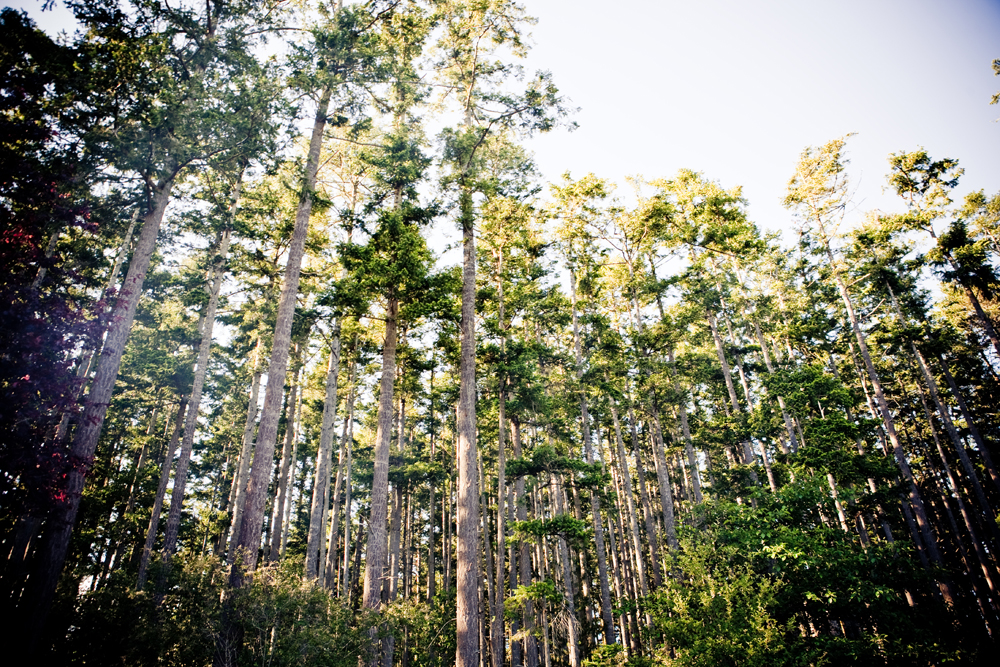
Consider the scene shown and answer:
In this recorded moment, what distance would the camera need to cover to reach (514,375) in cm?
1353

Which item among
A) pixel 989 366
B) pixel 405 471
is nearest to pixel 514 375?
pixel 405 471

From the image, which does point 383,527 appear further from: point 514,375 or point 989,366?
point 989,366

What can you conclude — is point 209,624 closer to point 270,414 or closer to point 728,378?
point 270,414

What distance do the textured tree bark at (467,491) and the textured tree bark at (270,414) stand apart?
4237 mm

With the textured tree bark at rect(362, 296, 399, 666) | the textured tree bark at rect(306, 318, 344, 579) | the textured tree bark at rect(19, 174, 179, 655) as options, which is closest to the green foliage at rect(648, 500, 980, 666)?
the textured tree bark at rect(362, 296, 399, 666)

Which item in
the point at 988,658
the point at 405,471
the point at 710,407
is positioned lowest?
the point at 988,658

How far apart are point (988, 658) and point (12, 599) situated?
61.8ft

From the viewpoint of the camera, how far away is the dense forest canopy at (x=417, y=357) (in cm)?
699

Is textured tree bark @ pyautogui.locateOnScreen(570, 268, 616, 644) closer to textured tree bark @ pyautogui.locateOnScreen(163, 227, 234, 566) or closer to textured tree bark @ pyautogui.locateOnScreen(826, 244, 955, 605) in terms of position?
textured tree bark @ pyautogui.locateOnScreen(826, 244, 955, 605)

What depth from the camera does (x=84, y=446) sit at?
809cm

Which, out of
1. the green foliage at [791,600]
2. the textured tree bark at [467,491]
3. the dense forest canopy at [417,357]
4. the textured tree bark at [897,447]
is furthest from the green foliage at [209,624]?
the textured tree bark at [897,447]

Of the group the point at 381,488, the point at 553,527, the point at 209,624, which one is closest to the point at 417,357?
the point at 381,488

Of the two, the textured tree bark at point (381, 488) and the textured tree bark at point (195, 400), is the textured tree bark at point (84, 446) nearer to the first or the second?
the textured tree bark at point (195, 400)

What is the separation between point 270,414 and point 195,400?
24.7 ft
